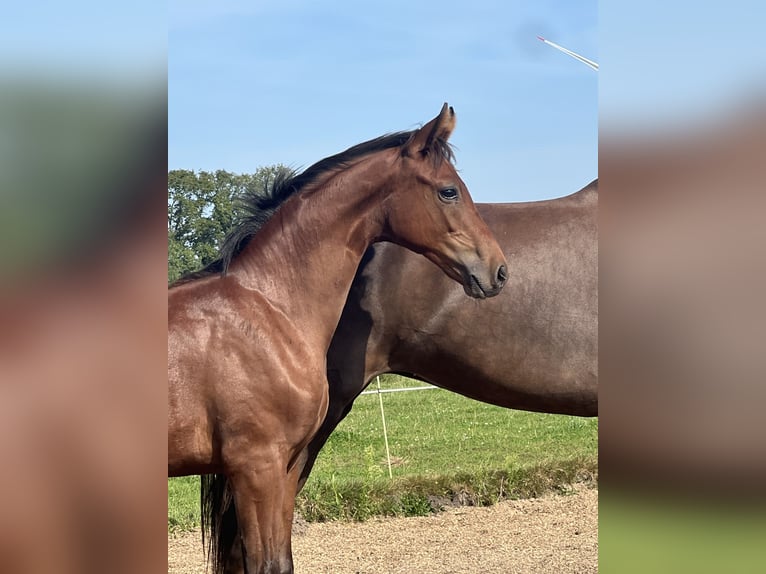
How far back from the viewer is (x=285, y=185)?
2973mm

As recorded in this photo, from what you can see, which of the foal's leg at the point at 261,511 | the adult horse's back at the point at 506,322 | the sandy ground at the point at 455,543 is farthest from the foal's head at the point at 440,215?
the sandy ground at the point at 455,543

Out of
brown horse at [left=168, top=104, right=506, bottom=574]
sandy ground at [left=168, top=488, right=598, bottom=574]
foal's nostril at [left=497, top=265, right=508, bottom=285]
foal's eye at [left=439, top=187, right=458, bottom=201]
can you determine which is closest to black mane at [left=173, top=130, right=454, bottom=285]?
brown horse at [left=168, top=104, right=506, bottom=574]

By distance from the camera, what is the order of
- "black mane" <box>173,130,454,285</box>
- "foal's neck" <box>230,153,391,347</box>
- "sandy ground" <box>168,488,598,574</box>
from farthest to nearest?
1. "sandy ground" <box>168,488,598,574</box>
2. "black mane" <box>173,130,454,285</box>
3. "foal's neck" <box>230,153,391,347</box>

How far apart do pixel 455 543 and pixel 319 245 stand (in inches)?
97.0

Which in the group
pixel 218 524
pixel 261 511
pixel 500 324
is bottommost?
pixel 218 524

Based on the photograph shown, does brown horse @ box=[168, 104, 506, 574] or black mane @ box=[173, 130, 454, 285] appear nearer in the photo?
brown horse @ box=[168, 104, 506, 574]

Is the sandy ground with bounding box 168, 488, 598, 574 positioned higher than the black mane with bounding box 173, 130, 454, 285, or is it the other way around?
the black mane with bounding box 173, 130, 454, 285

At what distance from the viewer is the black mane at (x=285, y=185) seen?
9.46 feet

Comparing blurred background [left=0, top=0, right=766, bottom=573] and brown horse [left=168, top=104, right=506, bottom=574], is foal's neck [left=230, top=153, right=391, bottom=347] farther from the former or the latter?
blurred background [left=0, top=0, right=766, bottom=573]

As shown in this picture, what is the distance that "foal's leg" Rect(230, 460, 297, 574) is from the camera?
100 inches
